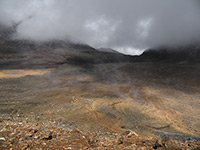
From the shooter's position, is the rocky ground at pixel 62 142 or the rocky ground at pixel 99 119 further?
→ the rocky ground at pixel 99 119

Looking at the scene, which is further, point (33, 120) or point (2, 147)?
point (33, 120)

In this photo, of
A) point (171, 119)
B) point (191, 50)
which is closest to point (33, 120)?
point (171, 119)

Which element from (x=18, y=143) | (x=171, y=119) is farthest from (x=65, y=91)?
(x=18, y=143)

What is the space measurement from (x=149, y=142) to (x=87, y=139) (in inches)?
98.6

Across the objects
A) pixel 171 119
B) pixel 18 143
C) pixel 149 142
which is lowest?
pixel 171 119

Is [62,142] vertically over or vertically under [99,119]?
over

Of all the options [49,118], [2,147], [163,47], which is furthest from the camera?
[163,47]

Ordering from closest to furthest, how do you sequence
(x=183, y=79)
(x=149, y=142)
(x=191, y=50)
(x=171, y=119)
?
(x=149, y=142), (x=171, y=119), (x=183, y=79), (x=191, y=50)

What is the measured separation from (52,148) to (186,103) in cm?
1345

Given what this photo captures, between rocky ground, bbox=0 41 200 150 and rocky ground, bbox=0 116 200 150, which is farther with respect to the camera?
rocky ground, bbox=0 41 200 150

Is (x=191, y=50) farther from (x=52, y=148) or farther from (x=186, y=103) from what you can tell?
(x=52, y=148)

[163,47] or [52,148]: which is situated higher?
[163,47]

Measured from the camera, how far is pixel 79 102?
1369cm

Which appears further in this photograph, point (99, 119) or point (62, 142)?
point (99, 119)
